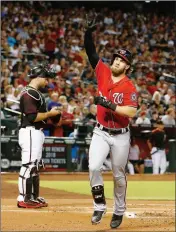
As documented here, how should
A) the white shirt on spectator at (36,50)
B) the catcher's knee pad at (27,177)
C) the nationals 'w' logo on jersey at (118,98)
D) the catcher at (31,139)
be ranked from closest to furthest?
the nationals 'w' logo on jersey at (118,98) → the catcher at (31,139) → the catcher's knee pad at (27,177) → the white shirt on spectator at (36,50)

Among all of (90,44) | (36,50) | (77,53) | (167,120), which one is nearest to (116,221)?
(90,44)

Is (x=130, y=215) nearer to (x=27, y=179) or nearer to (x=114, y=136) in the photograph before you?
(x=114, y=136)

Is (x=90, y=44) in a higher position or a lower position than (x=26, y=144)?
higher

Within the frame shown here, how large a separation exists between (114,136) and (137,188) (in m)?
7.00

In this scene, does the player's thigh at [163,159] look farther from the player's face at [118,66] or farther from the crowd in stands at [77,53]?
the player's face at [118,66]

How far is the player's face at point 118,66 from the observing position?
25.9ft

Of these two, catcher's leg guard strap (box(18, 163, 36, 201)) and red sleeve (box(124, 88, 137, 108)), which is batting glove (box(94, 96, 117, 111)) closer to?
red sleeve (box(124, 88, 137, 108))

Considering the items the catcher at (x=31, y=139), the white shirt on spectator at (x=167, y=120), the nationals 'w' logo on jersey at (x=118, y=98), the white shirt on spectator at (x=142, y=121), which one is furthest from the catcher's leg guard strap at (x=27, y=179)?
the white shirt on spectator at (x=167, y=120)

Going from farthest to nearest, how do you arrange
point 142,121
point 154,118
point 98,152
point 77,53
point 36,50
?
point 77,53 → point 36,50 → point 154,118 → point 142,121 → point 98,152

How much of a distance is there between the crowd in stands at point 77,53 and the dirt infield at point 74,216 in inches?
238

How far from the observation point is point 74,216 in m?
8.59

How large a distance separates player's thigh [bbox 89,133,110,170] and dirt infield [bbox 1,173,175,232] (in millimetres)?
726

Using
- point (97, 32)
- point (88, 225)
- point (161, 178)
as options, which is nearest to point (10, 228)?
point (88, 225)

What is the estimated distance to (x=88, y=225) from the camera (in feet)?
25.4
